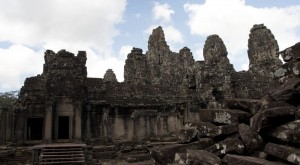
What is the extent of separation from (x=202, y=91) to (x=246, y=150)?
53.5 feet

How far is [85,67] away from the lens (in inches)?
784

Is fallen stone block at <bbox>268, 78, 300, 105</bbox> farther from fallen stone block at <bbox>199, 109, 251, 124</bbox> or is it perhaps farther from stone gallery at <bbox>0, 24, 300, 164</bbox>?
fallen stone block at <bbox>199, 109, 251, 124</bbox>

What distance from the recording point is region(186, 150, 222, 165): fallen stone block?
5.25 m

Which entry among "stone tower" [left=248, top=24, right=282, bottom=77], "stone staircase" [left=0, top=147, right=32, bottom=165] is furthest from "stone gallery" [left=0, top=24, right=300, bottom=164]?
"stone staircase" [left=0, top=147, right=32, bottom=165]

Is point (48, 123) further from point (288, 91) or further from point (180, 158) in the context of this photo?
point (288, 91)

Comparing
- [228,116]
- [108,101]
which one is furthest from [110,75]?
[228,116]

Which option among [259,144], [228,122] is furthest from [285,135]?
[228,122]

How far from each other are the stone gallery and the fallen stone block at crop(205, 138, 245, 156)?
19mm

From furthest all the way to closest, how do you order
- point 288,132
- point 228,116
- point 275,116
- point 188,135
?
point 188,135 < point 228,116 < point 275,116 < point 288,132

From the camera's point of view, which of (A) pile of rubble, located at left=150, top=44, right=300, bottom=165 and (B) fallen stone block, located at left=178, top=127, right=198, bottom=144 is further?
(B) fallen stone block, located at left=178, top=127, right=198, bottom=144

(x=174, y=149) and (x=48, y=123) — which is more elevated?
(x=48, y=123)

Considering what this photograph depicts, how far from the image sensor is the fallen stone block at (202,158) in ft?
17.2

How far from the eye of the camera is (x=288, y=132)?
15.6 feet

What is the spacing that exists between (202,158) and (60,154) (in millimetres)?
8924
